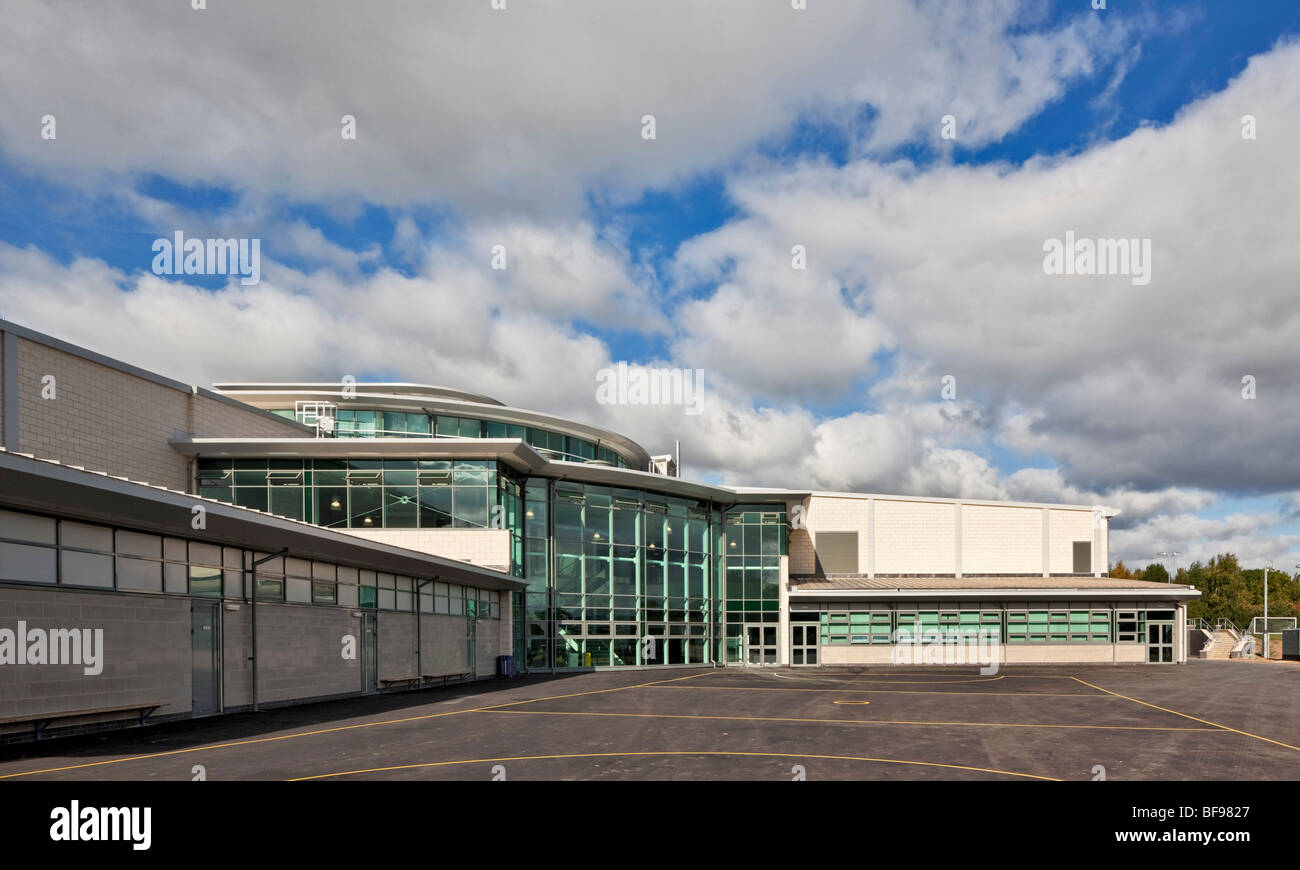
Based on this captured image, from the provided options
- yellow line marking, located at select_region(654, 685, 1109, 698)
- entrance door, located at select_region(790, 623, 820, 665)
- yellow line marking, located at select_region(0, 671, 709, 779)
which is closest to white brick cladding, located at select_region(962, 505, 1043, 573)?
entrance door, located at select_region(790, 623, 820, 665)

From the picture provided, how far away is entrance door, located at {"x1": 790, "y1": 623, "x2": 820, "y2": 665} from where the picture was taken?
153 feet

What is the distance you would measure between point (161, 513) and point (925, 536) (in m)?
43.1

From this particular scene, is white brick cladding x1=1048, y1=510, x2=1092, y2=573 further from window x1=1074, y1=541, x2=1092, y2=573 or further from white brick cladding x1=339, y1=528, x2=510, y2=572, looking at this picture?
white brick cladding x1=339, y1=528, x2=510, y2=572

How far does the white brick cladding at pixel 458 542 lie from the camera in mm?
34469

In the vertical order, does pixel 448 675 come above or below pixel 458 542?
below

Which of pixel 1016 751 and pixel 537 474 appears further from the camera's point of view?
pixel 537 474

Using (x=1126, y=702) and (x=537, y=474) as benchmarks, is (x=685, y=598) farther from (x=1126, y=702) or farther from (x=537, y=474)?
(x=1126, y=702)

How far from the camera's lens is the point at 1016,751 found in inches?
610

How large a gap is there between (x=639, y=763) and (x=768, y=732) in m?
4.91

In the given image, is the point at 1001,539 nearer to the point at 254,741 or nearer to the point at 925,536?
the point at 925,536

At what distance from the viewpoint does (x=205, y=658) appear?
20641 millimetres

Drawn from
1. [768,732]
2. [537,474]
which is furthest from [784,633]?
[768,732]

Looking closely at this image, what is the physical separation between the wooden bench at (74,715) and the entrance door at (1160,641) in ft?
159

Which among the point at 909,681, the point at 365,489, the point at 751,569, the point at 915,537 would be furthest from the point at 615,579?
the point at 915,537
